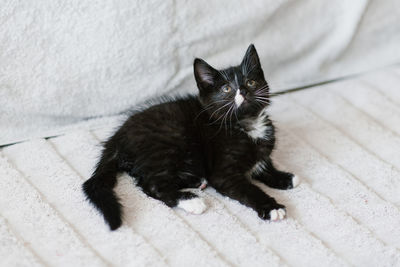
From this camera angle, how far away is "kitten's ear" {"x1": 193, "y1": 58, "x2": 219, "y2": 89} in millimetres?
1462

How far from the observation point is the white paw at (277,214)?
4.39 ft

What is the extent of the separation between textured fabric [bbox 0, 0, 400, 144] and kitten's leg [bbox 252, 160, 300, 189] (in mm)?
504

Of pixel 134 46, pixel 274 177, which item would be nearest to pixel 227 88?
pixel 274 177

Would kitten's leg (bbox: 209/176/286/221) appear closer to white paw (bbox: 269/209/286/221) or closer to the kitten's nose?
white paw (bbox: 269/209/286/221)

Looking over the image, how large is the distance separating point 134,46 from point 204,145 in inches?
18.1

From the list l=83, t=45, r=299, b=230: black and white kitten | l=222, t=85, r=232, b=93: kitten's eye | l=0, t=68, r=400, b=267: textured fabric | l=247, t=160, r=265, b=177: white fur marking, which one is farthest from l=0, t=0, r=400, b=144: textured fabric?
l=247, t=160, r=265, b=177: white fur marking

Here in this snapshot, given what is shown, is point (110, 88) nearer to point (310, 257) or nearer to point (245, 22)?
point (245, 22)

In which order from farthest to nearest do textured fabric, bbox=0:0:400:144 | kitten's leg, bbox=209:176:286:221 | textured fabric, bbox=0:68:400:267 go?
textured fabric, bbox=0:0:400:144
kitten's leg, bbox=209:176:286:221
textured fabric, bbox=0:68:400:267

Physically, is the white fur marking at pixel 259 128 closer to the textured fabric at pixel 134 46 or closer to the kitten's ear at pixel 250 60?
the kitten's ear at pixel 250 60

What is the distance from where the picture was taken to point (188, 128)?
150 centimetres

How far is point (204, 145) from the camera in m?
1.50

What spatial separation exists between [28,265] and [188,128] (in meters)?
0.57

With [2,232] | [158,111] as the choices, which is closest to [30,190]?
[2,232]

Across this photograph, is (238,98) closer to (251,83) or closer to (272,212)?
(251,83)
